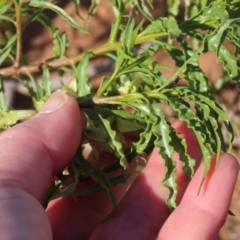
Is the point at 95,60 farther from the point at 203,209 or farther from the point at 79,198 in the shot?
the point at 203,209

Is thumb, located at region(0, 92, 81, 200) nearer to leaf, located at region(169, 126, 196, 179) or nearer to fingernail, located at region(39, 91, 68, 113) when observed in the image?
fingernail, located at region(39, 91, 68, 113)

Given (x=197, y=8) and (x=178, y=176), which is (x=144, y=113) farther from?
(x=197, y=8)

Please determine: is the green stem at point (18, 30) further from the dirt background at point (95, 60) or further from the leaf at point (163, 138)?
the dirt background at point (95, 60)

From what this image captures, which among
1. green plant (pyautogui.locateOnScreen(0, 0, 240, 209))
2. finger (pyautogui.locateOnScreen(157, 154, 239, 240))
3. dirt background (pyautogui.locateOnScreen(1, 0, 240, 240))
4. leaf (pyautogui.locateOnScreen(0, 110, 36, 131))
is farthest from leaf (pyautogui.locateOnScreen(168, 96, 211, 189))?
dirt background (pyautogui.locateOnScreen(1, 0, 240, 240))

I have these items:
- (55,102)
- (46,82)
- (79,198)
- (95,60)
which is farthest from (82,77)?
(95,60)

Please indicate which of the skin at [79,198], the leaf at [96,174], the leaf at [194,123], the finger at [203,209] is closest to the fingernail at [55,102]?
the skin at [79,198]

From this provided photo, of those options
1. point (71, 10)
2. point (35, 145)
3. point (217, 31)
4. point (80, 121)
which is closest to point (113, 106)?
point (80, 121)

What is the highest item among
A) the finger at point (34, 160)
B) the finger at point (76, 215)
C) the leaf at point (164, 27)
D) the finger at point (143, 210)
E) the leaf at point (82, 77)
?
the leaf at point (164, 27)
